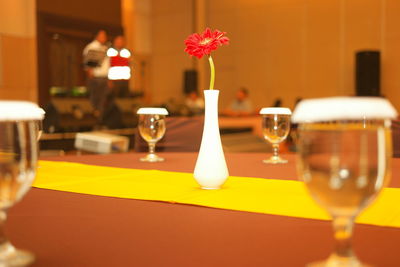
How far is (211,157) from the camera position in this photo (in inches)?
37.8

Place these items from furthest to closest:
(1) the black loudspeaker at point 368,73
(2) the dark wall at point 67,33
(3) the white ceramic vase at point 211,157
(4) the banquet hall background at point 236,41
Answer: (2) the dark wall at point 67,33
(4) the banquet hall background at point 236,41
(1) the black loudspeaker at point 368,73
(3) the white ceramic vase at point 211,157

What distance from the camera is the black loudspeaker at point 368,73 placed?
8.29 m

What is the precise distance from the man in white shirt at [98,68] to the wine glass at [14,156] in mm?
5712

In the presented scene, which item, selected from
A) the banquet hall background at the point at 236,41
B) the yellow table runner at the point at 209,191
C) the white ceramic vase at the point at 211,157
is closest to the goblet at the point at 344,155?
the yellow table runner at the point at 209,191

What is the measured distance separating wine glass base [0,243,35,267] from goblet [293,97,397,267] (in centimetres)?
29

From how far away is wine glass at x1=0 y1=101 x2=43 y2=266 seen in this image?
0.47m

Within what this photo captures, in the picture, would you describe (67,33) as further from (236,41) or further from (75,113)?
(236,41)

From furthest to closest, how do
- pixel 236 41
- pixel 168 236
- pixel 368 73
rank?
pixel 236 41 → pixel 368 73 → pixel 168 236

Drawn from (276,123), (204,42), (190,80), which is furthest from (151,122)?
(190,80)

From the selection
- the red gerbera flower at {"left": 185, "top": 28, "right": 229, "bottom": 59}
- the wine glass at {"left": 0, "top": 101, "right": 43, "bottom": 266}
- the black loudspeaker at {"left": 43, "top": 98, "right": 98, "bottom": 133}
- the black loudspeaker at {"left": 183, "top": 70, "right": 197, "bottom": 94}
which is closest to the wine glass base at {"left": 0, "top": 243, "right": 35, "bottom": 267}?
the wine glass at {"left": 0, "top": 101, "right": 43, "bottom": 266}

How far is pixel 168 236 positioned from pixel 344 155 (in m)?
0.27

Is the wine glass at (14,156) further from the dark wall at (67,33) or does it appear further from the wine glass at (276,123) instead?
the dark wall at (67,33)

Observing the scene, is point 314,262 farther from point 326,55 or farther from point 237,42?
point 237,42

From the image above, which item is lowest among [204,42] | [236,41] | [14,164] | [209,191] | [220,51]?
[209,191]
